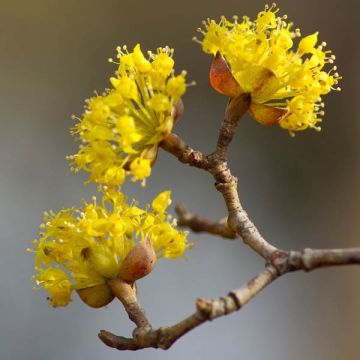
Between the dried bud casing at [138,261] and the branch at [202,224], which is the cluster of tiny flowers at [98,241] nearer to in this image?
the dried bud casing at [138,261]

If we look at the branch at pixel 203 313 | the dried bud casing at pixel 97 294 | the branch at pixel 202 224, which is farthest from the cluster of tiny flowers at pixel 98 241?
the branch at pixel 202 224

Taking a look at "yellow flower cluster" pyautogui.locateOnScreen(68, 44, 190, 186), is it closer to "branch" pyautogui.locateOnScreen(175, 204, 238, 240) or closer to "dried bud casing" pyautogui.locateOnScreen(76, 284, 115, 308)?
"dried bud casing" pyautogui.locateOnScreen(76, 284, 115, 308)

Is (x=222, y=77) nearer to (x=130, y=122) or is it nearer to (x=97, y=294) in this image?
(x=130, y=122)

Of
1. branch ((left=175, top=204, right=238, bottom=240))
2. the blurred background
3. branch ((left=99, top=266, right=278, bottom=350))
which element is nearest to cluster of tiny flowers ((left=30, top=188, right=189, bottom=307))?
branch ((left=99, top=266, right=278, bottom=350))

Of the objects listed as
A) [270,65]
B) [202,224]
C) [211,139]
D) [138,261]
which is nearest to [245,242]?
[138,261]

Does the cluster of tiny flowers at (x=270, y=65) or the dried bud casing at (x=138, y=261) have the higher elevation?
the cluster of tiny flowers at (x=270, y=65)

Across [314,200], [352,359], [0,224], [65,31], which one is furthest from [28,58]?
[352,359]
